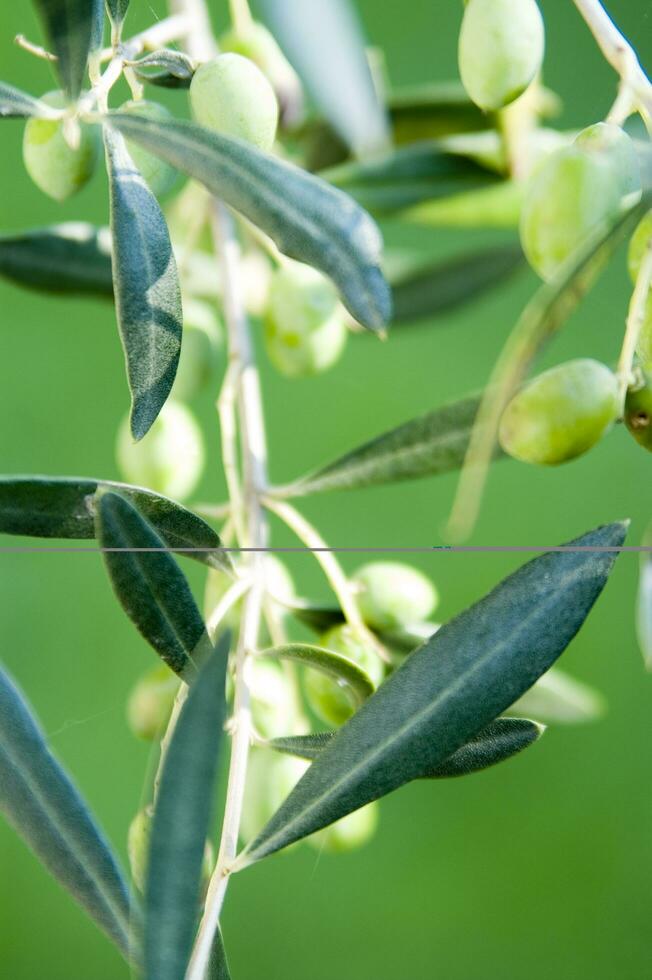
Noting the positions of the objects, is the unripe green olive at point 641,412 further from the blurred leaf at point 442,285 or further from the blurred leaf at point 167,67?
the blurred leaf at point 442,285

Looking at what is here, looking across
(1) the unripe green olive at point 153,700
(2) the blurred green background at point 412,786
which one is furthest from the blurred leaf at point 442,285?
(2) the blurred green background at point 412,786

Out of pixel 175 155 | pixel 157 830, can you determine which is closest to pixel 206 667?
pixel 157 830

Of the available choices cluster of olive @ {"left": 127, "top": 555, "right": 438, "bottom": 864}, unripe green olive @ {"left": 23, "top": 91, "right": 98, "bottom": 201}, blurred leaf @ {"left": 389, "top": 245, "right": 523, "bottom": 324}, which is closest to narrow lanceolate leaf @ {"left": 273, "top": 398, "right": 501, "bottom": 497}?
cluster of olive @ {"left": 127, "top": 555, "right": 438, "bottom": 864}

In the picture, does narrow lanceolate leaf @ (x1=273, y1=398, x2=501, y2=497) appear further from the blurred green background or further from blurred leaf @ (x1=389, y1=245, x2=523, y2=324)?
the blurred green background

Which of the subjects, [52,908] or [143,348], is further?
[52,908]

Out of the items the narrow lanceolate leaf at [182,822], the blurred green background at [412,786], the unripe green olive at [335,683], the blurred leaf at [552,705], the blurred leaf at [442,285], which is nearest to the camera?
the narrow lanceolate leaf at [182,822]

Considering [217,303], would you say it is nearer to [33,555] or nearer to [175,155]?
[175,155]
